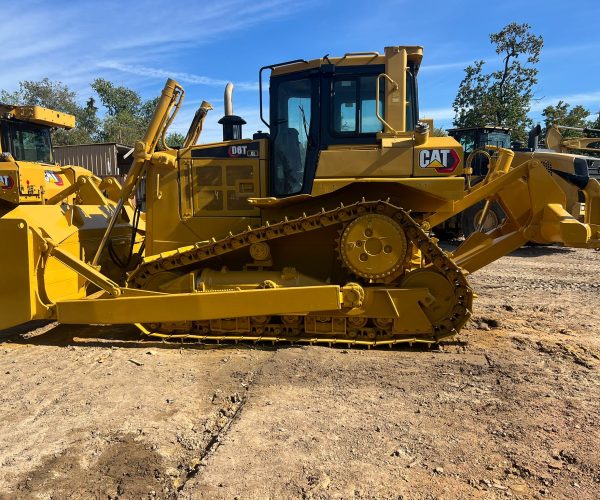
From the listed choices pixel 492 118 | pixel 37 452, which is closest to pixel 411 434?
pixel 37 452

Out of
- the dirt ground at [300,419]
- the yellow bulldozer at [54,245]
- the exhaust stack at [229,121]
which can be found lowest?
the dirt ground at [300,419]

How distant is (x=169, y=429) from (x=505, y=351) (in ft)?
11.5

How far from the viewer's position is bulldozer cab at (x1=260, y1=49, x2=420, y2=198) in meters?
5.27

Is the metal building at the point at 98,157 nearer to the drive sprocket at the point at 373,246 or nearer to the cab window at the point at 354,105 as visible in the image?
the cab window at the point at 354,105

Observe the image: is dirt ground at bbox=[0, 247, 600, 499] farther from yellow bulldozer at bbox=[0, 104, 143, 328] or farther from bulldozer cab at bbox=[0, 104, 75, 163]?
bulldozer cab at bbox=[0, 104, 75, 163]

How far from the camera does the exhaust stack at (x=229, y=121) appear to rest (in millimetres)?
5977

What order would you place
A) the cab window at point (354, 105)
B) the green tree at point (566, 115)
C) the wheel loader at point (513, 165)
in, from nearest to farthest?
the cab window at point (354, 105)
the wheel loader at point (513, 165)
the green tree at point (566, 115)

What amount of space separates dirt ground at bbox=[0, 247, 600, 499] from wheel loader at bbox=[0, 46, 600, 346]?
0.42 m

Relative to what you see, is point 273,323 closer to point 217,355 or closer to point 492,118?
point 217,355

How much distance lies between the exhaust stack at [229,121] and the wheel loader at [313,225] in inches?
14.9

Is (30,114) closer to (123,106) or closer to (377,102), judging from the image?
(377,102)

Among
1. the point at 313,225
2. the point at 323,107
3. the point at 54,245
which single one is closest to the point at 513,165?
the point at 323,107

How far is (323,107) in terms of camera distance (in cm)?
531

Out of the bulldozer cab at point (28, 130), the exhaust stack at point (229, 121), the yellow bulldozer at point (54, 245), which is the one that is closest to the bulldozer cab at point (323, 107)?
the exhaust stack at point (229, 121)
